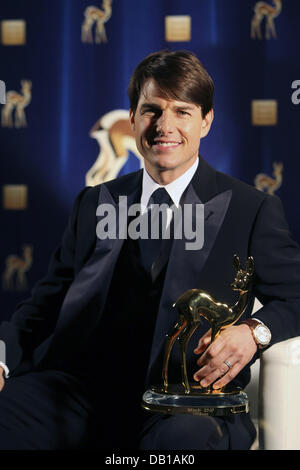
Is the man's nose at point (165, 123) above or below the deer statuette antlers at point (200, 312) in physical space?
above

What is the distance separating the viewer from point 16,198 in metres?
2.58

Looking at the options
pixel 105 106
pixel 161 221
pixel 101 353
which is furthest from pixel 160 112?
pixel 105 106

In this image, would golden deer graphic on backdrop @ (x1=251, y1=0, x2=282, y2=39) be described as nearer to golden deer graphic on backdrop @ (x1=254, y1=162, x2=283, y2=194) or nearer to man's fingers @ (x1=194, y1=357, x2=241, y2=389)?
golden deer graphic on backdrop @ (x1=254, y1=162, x2=283, y2=194)

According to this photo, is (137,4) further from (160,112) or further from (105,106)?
(160,112)

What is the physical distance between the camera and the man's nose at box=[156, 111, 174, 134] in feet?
4.98

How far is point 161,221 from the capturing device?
5.19ft

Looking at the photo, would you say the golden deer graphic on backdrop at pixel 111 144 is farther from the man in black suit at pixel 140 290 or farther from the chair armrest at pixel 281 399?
the chair armrest at pixel 281 399

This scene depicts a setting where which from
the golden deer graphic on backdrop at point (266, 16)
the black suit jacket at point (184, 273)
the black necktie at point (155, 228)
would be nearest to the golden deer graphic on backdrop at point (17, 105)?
the golden deer graphic on backdrop at point (266, 16)

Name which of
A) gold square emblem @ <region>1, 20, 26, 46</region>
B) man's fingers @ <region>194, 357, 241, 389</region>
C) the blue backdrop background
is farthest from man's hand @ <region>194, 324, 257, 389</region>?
gold square emblem @ <region>1, 20, 26, 46</region>

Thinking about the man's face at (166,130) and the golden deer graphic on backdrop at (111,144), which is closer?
the man's face at (166,130)

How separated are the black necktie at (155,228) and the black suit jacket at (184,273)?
6 centimetres

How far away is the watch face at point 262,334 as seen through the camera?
1.34 meters

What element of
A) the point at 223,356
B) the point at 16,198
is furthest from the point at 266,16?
the point at 223,356
